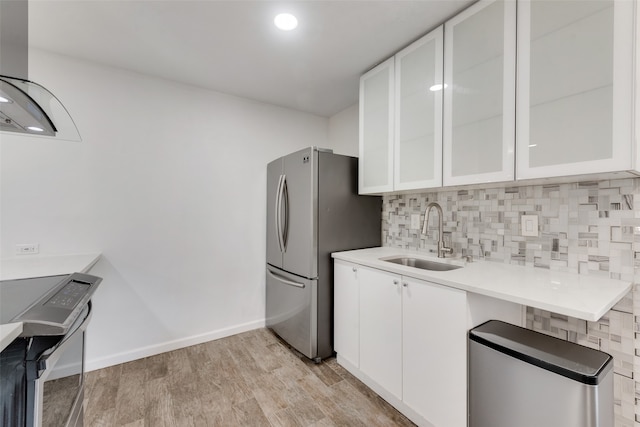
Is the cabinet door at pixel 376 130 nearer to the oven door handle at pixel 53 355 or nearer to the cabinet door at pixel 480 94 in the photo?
the cabinet door at pixel 480 94

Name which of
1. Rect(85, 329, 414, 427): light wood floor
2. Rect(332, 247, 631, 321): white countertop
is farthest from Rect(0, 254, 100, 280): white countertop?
Rect(332, 247, 631, 321): white countertop

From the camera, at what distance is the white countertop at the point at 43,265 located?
4.85 feet

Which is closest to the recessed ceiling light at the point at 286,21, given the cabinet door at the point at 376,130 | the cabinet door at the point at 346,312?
the cabinet door at the point at 376,130

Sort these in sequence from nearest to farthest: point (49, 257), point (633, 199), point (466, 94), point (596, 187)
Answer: point (633, 199), point (596, 187), point (466, 94), point (49, 257)

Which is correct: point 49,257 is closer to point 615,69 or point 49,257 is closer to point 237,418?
point 237,418

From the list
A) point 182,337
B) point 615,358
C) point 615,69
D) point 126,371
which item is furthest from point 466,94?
point 126,371

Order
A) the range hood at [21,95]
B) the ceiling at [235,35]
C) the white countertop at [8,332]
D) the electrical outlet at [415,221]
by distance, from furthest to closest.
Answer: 1. the electrical outlet at [415,221]
2. the ceiling at [235,35]
3. the range hood at [21,95]
4. the white countertop at [8,332]

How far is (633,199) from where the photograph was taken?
1271mm

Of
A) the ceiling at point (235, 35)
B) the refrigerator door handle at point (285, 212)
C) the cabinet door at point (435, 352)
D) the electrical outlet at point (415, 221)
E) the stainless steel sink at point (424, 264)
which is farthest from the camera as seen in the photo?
the refrigerator door handle at point (285, 212)

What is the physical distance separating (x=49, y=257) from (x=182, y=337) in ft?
3.98

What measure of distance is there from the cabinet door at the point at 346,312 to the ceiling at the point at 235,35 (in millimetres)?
1631

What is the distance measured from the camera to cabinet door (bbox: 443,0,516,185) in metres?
1.42

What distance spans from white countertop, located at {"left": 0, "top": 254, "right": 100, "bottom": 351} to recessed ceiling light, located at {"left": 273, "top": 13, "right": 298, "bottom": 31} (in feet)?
6.31

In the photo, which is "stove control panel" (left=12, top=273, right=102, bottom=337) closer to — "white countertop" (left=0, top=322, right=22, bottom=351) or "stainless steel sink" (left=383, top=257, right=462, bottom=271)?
"white countertop" (left=0, top=322, right=22, bottom=351)
